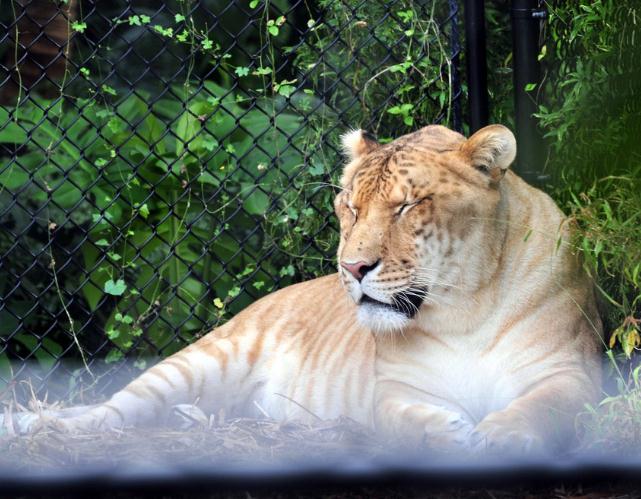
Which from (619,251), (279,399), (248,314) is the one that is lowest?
(279,399)

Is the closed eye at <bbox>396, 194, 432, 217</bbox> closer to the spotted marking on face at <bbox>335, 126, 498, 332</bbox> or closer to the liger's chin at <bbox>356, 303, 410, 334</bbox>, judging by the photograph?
the spotted marking on face at <bbox>335, 126, 498, 332</bbox>

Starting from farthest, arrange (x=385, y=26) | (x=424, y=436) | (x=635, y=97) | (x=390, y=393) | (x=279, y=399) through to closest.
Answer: (x=385, y=26), (x=279, y=399), (x=390, y=393), (x=424, y=436), (x=635, y=97)

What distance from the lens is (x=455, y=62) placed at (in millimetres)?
4730

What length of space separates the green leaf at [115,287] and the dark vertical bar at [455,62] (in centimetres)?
166

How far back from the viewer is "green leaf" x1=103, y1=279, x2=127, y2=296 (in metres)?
4.80

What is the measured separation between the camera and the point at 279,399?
424cm

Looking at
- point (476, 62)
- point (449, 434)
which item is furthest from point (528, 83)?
point (449, 434)

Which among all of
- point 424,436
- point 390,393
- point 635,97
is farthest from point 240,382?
point 635,97

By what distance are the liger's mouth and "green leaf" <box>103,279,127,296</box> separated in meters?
1.71

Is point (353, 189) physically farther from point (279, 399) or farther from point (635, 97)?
point (635, 97)

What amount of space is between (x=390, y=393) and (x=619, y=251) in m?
0.89

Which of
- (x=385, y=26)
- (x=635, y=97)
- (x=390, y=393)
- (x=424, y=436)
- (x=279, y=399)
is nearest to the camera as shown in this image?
(x=635, y=97)

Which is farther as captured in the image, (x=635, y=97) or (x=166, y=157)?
(x=166, y=157)

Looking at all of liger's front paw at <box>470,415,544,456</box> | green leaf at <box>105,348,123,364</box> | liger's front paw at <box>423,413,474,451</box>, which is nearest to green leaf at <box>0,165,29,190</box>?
green leaf at <box>105,348,123,364</box>
